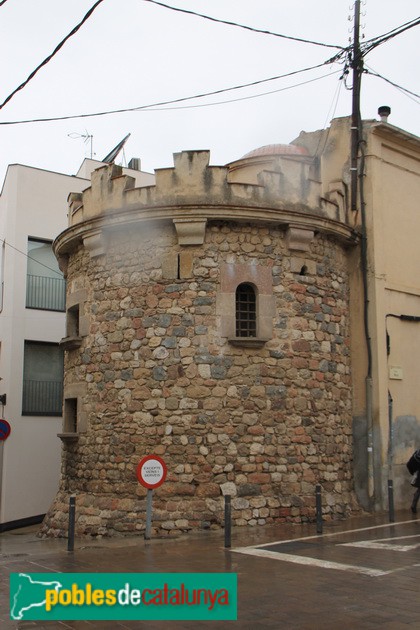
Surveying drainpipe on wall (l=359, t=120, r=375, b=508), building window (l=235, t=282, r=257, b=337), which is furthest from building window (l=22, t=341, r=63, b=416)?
drainpipe on wall (l=359, t=120, r=375, b=508)

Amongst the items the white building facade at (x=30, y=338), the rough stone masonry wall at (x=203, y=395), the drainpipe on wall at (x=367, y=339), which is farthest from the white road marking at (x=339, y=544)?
the white building facade at (x=30, y=338)

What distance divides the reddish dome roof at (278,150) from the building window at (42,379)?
27.1 ft

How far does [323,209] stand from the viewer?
1530 cm

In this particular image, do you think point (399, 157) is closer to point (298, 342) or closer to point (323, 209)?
point (323, 209)

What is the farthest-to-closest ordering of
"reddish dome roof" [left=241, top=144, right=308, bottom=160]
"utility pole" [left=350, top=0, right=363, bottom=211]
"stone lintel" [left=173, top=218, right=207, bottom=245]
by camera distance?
"reddish dome roof" [left=241, top=144, right=308, bottom=160], "utility pole" [left=350, top=0, right=363, bottom=211], "stone lintel" [left=173, top=218, right=207, bottom=245]

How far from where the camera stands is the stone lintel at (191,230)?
1400 cm

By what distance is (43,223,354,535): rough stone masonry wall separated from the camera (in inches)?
532

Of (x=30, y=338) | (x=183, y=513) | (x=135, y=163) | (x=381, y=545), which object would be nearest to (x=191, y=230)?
(x=183, y=513)

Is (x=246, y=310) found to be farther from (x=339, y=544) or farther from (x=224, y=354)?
(x=339, y=544)

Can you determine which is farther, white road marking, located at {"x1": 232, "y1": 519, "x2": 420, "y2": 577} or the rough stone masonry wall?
the rough stone masonry wall

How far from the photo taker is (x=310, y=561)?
32.4 feet

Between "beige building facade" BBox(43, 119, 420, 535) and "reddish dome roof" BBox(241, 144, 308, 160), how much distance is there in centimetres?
214

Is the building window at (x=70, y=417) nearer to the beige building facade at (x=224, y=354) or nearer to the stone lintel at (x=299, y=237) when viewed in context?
the beige building facade at (x=224, y=354)

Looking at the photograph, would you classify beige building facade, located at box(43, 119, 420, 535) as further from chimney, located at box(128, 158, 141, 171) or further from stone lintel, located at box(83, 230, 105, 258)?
chimney, located at box(128, 158, 141, 171)
